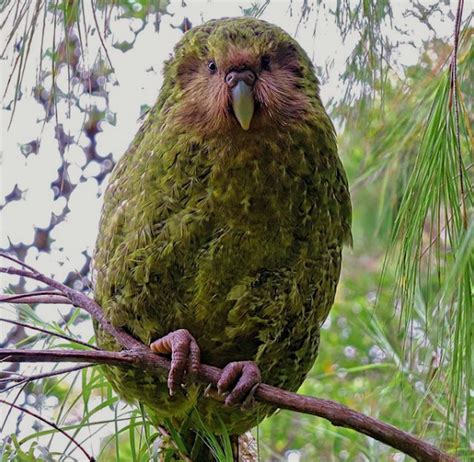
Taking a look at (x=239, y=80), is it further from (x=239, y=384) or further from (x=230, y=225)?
(x=239, y=384)

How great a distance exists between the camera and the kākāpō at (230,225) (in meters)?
1.75

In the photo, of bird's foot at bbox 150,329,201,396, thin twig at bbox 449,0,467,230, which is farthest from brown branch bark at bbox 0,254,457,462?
thin twig at bbox 449,0,467,230

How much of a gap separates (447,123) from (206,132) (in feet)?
1.70

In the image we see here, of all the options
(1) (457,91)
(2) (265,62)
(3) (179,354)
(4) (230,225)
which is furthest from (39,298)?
(1) (457,91)

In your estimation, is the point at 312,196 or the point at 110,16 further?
the point at 312,196

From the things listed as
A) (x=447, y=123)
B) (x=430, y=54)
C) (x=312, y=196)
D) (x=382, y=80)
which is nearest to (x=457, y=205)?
(x=447, y=123)

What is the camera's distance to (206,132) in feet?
5.87

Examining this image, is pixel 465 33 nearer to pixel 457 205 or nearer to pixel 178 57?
pixel 457 205

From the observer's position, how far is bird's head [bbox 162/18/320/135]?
175 centimetres

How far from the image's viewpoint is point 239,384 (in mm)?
1641

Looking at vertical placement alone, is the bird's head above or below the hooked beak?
above

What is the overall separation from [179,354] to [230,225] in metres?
0.29

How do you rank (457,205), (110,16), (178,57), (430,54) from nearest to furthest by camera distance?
(457,205)
(110,16)
(178,57)
(430,54)

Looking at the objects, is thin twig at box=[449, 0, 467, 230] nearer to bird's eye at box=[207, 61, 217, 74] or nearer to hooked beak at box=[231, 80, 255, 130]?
hooked beak at box=[231, 80, 255, 130]
